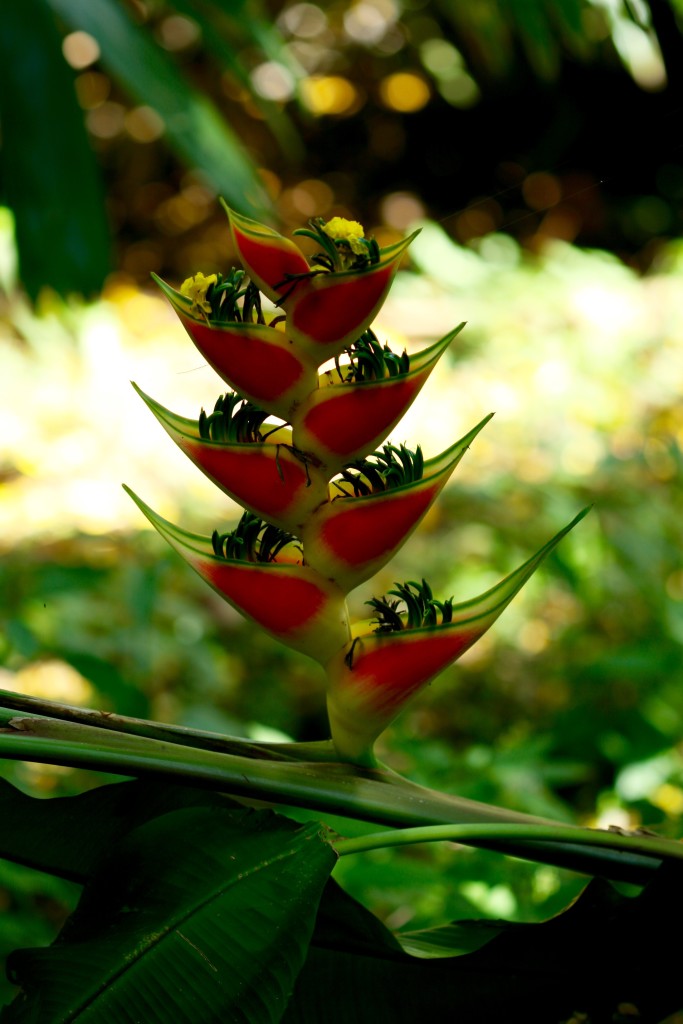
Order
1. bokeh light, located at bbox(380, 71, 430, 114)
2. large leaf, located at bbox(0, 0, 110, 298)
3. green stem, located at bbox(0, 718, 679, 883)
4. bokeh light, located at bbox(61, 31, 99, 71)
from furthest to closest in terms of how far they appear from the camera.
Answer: bokeh light, located at bbox(380, 71, 430, 114) < bokeh light, located at bbox(61, 31, 99, 71) < large leaf, located at bbox(0, 0, 110, 298) < green stem, located at bbox(0, 718, 679, 883)

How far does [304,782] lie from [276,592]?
Result: 6 cm

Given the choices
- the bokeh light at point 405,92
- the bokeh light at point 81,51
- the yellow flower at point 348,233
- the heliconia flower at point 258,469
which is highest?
the yellow flower at point 348,233

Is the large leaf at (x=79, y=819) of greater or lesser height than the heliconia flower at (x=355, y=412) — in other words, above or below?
below

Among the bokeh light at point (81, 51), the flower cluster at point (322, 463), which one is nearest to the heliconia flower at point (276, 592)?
the flower cluster at point (322, 463)

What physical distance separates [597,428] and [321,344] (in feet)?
4.86

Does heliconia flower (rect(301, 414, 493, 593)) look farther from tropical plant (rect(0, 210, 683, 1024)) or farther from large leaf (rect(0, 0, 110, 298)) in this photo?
large leaf (rect(0, 0, 110, 298))

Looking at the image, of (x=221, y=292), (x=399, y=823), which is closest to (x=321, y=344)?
(x=221, y=292)

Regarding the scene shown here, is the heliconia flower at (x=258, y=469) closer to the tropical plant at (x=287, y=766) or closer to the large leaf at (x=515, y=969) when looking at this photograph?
the tropical plant at (x=287, y=766)

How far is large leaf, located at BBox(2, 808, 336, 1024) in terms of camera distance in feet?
1.00

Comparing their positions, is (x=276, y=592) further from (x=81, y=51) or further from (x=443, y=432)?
(x=81, y=51)

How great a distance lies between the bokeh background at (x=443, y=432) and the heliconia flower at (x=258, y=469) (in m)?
0.08

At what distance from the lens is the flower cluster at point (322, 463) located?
0.31 metres

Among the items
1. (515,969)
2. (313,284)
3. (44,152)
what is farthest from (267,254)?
(44,152)

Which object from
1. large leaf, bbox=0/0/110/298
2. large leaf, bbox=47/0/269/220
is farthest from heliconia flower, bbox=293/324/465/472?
large leaf, bbox=0/0/110/298
